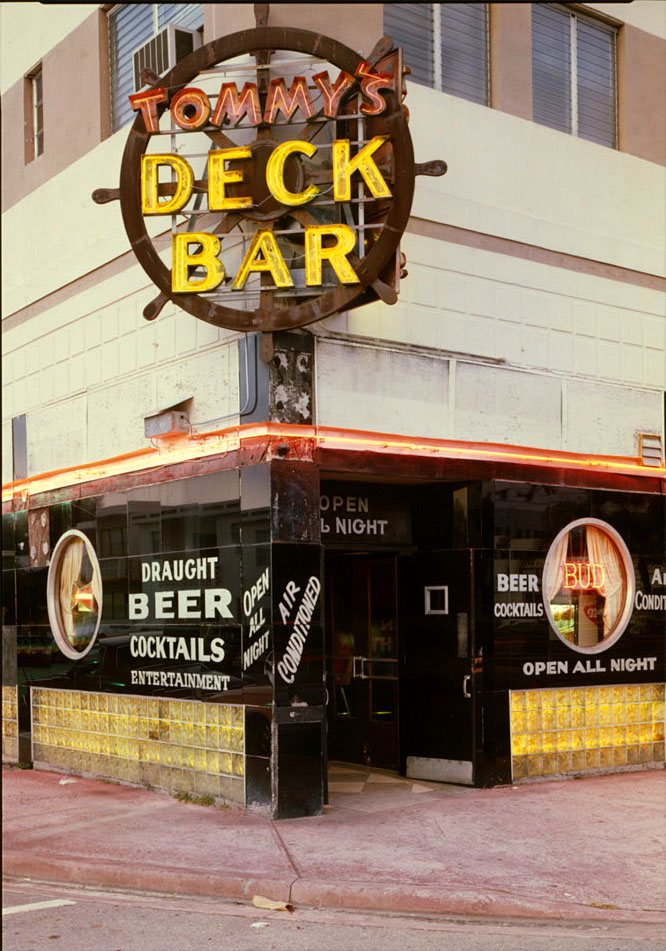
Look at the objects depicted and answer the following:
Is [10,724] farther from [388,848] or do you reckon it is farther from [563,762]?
[388,848]

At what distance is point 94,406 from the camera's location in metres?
12.5

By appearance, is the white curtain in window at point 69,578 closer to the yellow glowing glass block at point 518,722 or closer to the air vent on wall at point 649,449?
the yellow glowing glass block at point 518,722

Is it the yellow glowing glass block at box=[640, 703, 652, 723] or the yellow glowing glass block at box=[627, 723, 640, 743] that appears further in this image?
the yellow glowing glass block at box=[640, 703, 652, 723]

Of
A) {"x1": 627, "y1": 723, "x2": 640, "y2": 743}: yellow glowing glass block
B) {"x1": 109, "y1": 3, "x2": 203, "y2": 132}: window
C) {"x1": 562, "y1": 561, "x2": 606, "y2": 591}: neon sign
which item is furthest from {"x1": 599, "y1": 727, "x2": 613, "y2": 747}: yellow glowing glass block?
{"x1": 109, "y1": 3, "x2": 203, "y2": 132}: window

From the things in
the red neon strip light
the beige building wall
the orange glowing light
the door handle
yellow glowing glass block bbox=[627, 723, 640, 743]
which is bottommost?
yellow glowing glass block bbox=[627, 723, 640, 743]

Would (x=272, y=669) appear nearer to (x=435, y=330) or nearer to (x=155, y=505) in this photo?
(x=155, y=505)

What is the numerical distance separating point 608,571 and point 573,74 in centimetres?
594

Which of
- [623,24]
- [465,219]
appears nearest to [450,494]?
[465,219]

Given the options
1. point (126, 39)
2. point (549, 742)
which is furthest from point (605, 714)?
point (126, 39)

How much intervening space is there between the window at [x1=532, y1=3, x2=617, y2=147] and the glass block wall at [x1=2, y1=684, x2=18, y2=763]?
9634mm

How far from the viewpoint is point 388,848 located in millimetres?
8062

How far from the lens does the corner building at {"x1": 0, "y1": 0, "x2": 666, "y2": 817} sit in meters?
9.90

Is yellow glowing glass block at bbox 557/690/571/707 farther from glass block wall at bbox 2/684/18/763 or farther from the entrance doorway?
glass block wall at bbox 2/684/18/763

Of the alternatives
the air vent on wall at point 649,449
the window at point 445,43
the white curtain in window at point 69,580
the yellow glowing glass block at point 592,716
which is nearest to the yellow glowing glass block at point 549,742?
the yellow glowing glass block at point 592,716
